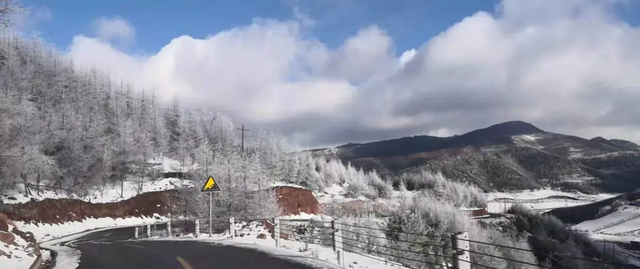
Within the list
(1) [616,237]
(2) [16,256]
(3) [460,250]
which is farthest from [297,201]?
(3) [460,250]

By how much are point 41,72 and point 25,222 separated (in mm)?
77952

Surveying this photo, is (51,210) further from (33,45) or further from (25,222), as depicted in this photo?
(33,45)

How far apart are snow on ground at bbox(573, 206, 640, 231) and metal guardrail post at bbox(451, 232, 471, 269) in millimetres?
80057

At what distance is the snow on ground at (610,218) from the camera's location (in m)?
81.6

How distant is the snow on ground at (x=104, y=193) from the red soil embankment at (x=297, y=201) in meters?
13.1

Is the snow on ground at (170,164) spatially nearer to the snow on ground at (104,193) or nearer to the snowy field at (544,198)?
the snow on ground at (104,193)

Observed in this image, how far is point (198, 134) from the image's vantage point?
133 metres

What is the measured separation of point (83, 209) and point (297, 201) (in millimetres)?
28003

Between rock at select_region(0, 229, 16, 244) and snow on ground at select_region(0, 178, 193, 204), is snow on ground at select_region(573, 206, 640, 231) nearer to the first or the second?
snow on ground at select_region(0, 178, 193, 204)

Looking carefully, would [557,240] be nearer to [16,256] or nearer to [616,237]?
[616,237]

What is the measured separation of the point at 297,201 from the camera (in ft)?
230

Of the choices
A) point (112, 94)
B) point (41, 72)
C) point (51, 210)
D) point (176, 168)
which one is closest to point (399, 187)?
point (176, 168)

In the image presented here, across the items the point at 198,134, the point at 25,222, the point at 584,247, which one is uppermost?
the point at 198,134

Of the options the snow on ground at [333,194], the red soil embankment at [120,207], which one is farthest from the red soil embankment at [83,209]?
the snow on ground at [333,194]
